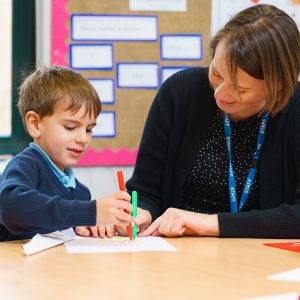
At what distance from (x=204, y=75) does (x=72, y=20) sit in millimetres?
900

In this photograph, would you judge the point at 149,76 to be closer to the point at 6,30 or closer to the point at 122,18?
the point at 122,18

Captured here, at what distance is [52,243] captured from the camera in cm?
136

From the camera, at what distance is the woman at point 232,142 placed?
5.23ft

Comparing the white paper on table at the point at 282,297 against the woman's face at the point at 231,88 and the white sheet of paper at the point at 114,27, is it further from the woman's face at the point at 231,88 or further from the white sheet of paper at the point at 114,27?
the white sheet of paper at the point at 114,27

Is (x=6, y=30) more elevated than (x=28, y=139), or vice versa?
(x=6, y=30)

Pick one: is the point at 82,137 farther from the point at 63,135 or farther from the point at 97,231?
the point at 97,231

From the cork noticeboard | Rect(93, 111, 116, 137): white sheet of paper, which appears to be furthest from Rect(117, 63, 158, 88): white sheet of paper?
Rect(93, 111, 116, 137): white sheet of paper

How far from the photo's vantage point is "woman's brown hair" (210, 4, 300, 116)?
1.59 meters

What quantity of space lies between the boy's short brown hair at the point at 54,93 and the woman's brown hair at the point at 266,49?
1.26 feet

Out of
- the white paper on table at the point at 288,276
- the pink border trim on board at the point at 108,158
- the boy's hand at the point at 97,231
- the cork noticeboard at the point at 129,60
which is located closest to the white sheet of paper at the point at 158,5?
the cork noticeboard at the point at 129,60

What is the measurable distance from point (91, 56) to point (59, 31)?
0.17 meters

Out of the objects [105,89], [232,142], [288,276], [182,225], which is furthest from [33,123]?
[105,89]

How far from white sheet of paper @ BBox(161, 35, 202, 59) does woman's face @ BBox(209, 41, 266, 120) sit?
1.02m

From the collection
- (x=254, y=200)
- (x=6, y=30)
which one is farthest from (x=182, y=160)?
(x=6, y=30)
